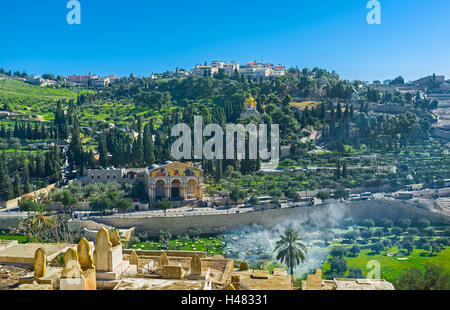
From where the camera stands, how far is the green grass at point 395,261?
784 inches

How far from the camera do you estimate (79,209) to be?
92.4 ft

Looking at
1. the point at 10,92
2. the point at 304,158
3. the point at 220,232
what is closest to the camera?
the point at 220,232

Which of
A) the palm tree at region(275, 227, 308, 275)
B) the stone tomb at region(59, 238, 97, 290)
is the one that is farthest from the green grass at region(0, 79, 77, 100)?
the stone tomb at region(59, 238, 97, 290)

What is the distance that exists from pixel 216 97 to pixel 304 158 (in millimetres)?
24745

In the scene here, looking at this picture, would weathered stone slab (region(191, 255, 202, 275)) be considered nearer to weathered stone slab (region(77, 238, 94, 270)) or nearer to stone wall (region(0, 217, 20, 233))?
weathered stone slab (region(77, 238, 94, 270))

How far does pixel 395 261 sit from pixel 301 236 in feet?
17.8

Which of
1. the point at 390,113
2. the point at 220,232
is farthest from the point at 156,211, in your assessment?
Answer: the point at 390,113

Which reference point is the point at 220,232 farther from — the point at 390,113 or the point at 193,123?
the point at 390,113

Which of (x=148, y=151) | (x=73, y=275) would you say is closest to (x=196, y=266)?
(x=73, y=275)

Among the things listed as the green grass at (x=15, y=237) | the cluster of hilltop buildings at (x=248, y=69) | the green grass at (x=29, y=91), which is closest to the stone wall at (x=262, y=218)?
the green grass at (x=15, y=237)

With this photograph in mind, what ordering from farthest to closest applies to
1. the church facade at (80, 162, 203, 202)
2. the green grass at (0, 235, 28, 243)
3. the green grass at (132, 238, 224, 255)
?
the church facade at (80, 162, 203, 202) → the green grass at (0, 235, 28, 243) → the green grass at (132, 238, 224, 255)
